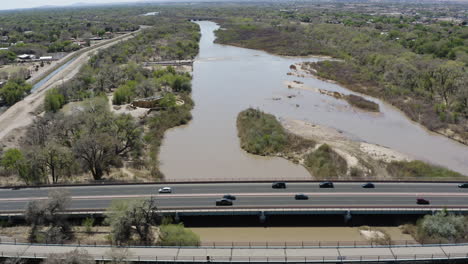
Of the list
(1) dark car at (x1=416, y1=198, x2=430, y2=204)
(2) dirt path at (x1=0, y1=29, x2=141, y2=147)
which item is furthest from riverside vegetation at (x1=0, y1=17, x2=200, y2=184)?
(1) dark car at (x1=416, y1=198, x2=430, y2=204)

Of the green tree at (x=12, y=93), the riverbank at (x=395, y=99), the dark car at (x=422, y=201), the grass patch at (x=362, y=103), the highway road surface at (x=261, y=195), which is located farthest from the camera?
the green tree at (x=12, y=93)

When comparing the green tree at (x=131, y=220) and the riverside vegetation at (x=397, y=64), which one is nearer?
the green tree at (x=131, y=220)

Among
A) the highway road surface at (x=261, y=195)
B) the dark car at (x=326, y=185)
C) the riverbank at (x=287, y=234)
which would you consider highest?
the dark car at (x=326, y=185)

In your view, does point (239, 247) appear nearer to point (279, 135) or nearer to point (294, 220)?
point (294, 220)

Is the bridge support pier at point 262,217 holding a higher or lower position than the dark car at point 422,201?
lower

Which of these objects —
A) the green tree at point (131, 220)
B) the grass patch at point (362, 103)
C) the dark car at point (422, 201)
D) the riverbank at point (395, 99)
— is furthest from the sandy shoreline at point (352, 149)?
the green tree at point (131, 220)

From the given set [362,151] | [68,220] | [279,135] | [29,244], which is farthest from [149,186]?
[362,151]

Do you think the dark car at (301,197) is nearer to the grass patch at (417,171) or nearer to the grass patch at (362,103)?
the grass patch at (417,171)

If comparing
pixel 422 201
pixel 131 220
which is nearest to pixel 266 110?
pixel 422 201
